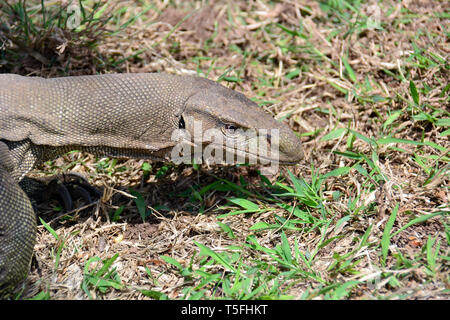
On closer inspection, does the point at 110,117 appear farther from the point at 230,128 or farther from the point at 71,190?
the point at 71,190

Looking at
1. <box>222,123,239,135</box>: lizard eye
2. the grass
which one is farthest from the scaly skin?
the grass

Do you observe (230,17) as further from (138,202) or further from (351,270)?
(351,270)

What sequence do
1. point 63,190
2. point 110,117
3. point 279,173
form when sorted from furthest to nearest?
point 279,173 < point 63,190 < point 110,117

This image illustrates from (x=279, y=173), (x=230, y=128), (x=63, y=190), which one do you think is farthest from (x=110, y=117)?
(x=279, y=173)

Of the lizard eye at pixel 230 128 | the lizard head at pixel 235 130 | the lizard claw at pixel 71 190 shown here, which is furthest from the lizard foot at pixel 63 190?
the lizard eye at pixel 230 128

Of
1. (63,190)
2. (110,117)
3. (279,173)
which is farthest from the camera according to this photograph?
(279,173)

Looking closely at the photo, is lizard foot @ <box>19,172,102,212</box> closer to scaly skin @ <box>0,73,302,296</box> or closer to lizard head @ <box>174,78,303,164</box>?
scaly skin @ <box>0,73,302,296</box>
